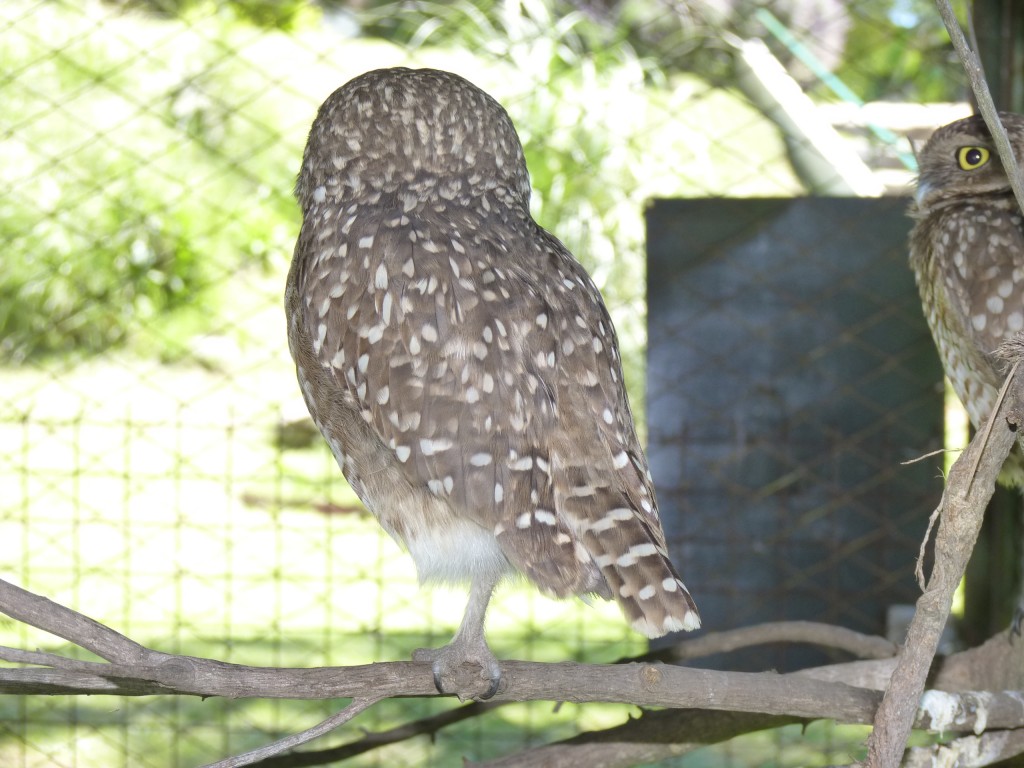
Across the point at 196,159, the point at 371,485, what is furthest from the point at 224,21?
the point at 371,485

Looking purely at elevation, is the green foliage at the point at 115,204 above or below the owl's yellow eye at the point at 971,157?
above

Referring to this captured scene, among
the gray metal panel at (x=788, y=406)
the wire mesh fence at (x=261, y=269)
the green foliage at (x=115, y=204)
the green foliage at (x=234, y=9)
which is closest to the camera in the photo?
the gray metal panel at (x=788, y=406)

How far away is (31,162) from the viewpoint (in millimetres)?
7570

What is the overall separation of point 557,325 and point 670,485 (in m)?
2.41

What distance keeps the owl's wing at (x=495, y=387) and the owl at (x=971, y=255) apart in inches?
44.5

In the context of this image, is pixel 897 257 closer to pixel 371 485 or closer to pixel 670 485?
pixel 670 485

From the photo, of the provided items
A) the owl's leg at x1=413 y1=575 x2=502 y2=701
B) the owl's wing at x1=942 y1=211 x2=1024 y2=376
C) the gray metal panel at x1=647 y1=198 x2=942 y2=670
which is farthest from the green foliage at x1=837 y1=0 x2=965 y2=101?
the owl's leg at x1=413 y1=575 x2=502 y2=701

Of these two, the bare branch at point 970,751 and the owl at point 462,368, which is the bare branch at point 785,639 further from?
the owl at point 462,368

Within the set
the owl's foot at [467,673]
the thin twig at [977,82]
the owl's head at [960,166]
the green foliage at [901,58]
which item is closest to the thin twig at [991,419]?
the thin twig at [977,82]

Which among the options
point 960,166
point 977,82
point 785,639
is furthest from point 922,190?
point 977,82

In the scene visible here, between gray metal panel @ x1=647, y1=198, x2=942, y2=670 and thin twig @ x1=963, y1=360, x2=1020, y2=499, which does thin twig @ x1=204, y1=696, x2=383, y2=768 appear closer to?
thin twig @ x1=963, y1=360, x2=1020, y2=499

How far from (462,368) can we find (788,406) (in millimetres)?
2635

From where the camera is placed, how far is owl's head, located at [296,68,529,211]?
2096 millimetres

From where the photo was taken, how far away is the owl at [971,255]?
266cm
